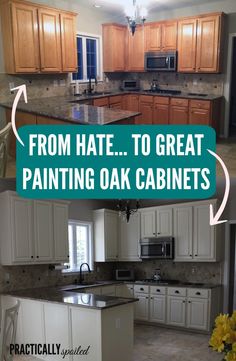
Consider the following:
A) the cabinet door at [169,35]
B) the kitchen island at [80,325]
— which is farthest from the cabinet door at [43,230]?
the cabinet door at [169,35]

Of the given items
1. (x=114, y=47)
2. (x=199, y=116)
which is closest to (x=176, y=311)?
(x=199, y=116)

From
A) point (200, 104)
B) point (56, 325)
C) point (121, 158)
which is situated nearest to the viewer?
point (121, 158)

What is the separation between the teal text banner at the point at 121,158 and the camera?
2447 mm

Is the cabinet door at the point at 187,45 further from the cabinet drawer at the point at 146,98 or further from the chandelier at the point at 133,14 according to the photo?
the chandelier at the point at 133,14

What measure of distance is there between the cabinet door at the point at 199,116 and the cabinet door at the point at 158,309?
10.5 ft

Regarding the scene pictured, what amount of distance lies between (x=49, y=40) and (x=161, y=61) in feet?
7.75

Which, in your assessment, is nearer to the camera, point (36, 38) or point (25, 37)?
point (25, 37)

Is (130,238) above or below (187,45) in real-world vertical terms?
below

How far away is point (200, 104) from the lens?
21.1 ft

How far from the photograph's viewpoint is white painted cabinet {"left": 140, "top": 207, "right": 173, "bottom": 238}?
5.75 m

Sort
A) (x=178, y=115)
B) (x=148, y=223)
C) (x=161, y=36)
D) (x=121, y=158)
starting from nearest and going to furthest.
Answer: (x=121, y=158), (x=148, y=223), (x=178, y=115), (x=161, y=36)

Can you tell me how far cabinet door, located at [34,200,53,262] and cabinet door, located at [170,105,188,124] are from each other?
3.24m

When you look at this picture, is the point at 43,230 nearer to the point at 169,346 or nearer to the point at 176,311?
the point at 169,346

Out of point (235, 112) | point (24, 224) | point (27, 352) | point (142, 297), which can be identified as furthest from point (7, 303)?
point (235, 112)
